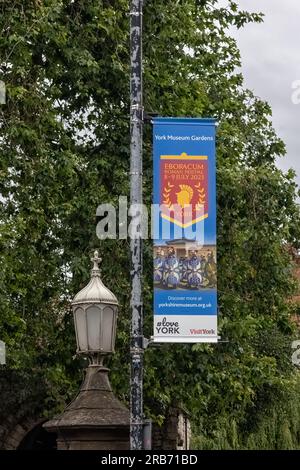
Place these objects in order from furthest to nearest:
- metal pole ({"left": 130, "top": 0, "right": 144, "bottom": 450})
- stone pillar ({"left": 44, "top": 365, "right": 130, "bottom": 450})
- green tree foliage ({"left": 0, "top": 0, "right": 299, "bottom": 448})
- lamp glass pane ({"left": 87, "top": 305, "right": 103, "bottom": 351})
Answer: green tree foliage ({"left": 0, "top": 0, "right": 299, "bottom": 448}), lamp glass pane ({"left": 87, "top": 305, "right": 103, "bottom": 351}), metal pole ({"left": 130, "top": 0, "right": 144, "bottom": 450}), stone pillar ({"left": 44, "top": 365, "right": 130, "bottom": 450})

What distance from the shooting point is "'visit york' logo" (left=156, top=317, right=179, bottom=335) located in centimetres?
1425

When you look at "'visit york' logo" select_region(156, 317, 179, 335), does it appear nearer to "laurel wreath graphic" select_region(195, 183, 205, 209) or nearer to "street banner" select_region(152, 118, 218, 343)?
"street banner" select_region(152, 118, 218, 343)

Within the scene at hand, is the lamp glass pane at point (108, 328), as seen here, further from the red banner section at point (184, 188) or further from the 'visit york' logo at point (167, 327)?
the red banner section at point (184, 188)

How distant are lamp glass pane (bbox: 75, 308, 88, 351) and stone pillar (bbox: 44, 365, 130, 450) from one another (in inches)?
18.7

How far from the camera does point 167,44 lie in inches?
1057

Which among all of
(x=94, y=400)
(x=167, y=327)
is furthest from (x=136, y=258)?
(x=94, y=400)

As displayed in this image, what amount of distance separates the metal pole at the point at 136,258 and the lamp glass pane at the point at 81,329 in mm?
Result: 584

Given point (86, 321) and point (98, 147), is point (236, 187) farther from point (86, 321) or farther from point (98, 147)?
point (86, 321)

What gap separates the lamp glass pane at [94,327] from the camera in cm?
1345

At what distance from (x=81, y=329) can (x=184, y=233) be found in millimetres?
1708

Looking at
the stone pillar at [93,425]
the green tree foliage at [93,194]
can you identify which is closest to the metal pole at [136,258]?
the stone pillar at [93,425]

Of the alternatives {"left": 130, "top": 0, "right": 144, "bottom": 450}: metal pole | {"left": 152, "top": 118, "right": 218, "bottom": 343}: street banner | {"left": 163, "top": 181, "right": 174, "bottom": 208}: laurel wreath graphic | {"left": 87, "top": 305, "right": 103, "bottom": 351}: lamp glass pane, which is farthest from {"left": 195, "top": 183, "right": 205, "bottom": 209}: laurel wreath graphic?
{"left": 87, "top": 305, "right": 103, "bottom": 351}: lamp glass pane

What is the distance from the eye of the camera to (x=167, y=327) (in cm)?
1426

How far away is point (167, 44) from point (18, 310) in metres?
5.96
